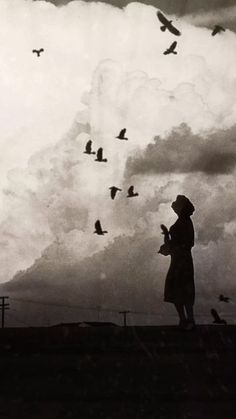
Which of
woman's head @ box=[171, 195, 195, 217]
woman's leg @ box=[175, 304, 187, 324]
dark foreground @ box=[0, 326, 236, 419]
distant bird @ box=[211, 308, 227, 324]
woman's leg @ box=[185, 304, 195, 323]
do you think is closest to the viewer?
dark foreground @ box=[0, 326, 236, 419]

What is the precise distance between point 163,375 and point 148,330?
12.9ft

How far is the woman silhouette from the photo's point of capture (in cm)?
1078

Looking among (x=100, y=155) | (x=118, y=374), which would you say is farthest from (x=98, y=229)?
(x=118, y=374)

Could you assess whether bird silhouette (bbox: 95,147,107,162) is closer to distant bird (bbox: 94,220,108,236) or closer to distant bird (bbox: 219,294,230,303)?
distant bird (bbox: 94,220,108,236)

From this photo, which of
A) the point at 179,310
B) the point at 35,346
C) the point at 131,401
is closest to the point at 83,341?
the point at 35,346

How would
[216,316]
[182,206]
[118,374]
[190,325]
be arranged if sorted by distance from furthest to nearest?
[216,316]
[182,206]
[190,325]
[118,374]

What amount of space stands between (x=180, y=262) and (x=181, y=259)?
5 centimetres

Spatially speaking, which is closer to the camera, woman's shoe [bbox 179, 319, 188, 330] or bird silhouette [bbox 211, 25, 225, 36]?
woman's shoe [bbox 179, 319, 188, 330]

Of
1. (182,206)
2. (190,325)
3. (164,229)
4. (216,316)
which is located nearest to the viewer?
(190,325)

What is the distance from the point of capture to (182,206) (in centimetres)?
1118

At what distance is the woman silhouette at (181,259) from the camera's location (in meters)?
10.8

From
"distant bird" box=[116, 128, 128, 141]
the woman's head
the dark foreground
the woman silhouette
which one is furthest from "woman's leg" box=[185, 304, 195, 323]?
"distant bird" box=[116, 128, 128, 141]

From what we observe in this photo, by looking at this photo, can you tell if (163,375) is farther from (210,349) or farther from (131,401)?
(210,349)

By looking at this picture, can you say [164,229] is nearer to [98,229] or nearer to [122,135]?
[98,229]
